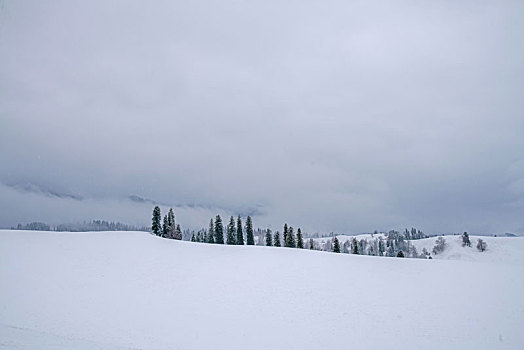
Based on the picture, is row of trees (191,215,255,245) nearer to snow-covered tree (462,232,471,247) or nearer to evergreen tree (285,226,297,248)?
evergreen tree (285,226,297,248)

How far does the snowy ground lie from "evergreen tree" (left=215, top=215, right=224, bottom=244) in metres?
31.8

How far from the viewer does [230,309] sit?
28.5 metres

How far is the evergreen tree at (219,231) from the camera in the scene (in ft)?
254

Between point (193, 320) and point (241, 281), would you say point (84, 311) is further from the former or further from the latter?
point (241, 281)

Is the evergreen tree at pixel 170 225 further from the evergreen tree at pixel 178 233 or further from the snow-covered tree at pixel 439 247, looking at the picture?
the snow-covered tree at pixel 439 247

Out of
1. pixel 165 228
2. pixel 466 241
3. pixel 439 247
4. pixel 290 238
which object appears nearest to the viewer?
pixel 165 228

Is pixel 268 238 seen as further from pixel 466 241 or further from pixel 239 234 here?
pixel 466 241

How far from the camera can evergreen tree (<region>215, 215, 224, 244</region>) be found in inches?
3051

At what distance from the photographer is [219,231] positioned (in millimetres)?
78000

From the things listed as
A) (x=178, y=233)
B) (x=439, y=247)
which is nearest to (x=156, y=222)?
(x=178, y=233)

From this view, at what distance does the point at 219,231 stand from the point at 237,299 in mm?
48157

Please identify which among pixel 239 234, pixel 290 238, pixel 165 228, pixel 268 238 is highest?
pixel 165 228

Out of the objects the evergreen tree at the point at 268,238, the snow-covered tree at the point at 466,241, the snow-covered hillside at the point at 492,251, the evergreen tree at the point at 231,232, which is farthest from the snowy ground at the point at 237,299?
the snow-covered tree at the point at 466,241

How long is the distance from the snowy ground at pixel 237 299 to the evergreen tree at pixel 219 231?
31773 mm
